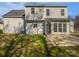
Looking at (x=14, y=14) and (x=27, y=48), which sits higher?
(x=14, y=14)

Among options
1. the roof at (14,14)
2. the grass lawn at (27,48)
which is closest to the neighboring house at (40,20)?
the roof at (14,14)

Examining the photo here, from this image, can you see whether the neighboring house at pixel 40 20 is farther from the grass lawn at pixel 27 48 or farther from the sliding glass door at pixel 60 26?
the grass lawn at pixel 27 48

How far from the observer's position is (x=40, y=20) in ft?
43.3

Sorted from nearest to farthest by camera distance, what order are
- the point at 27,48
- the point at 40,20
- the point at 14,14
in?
the point at 27,48, the point at 40,20, the point at 14,14

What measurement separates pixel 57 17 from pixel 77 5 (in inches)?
56.6

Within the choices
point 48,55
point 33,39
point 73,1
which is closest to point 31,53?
point 48,55

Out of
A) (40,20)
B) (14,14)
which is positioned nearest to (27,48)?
(40,20)

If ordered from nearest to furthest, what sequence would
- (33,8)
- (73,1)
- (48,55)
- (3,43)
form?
1. (48,55)
2. (3,43)
3. (73,1)
4. (33,8)

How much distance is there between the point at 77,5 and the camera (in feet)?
45.1

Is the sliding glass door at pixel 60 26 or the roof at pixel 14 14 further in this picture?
the sliding glass door at pixel 60 26

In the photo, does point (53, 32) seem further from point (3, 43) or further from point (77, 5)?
point (3, 43)

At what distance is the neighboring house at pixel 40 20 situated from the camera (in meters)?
13.0

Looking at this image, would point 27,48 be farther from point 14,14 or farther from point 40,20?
point 14,14

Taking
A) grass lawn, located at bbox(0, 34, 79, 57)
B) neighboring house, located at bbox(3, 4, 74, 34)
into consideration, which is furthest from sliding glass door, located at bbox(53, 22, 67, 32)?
grass lawn, located at bbox(0, 34, 79, 57)
